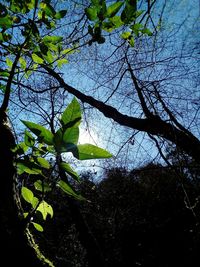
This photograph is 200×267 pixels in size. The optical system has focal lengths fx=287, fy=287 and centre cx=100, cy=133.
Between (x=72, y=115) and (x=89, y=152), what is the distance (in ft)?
0.32

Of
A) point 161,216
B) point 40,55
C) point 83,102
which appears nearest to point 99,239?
point 161,216

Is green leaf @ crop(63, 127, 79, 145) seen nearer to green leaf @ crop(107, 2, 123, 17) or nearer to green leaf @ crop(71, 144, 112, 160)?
green leaf @ crop(71, 144, 112, 160)

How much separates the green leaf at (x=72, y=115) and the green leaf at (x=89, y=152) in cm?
6

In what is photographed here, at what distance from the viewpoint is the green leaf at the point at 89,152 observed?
667mm

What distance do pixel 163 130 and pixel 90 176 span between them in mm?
15275

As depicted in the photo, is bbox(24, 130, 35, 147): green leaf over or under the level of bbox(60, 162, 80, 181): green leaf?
over

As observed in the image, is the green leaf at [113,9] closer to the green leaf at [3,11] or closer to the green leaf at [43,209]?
the green leaf at [3,11]

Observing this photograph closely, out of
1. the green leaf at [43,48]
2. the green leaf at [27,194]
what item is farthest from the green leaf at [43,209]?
the green leaf at [43,48]

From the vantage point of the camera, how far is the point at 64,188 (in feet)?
2.47

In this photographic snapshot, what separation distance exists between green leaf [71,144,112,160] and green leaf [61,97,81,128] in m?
0.06

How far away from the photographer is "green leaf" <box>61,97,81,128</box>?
26.5 inches

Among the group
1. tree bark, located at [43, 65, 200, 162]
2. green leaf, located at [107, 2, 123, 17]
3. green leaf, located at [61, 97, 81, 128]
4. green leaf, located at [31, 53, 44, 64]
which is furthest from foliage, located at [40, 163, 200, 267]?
green leaf, located at [61, 97, 81, 128]

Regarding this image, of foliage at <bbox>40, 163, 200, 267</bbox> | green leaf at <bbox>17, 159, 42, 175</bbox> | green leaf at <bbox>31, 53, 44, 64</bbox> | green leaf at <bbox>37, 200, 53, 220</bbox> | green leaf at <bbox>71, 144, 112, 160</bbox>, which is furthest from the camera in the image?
foliage at <bbox>40, 163, 200, 267</bbox>

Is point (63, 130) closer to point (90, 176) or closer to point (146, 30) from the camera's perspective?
point (146, 30)
